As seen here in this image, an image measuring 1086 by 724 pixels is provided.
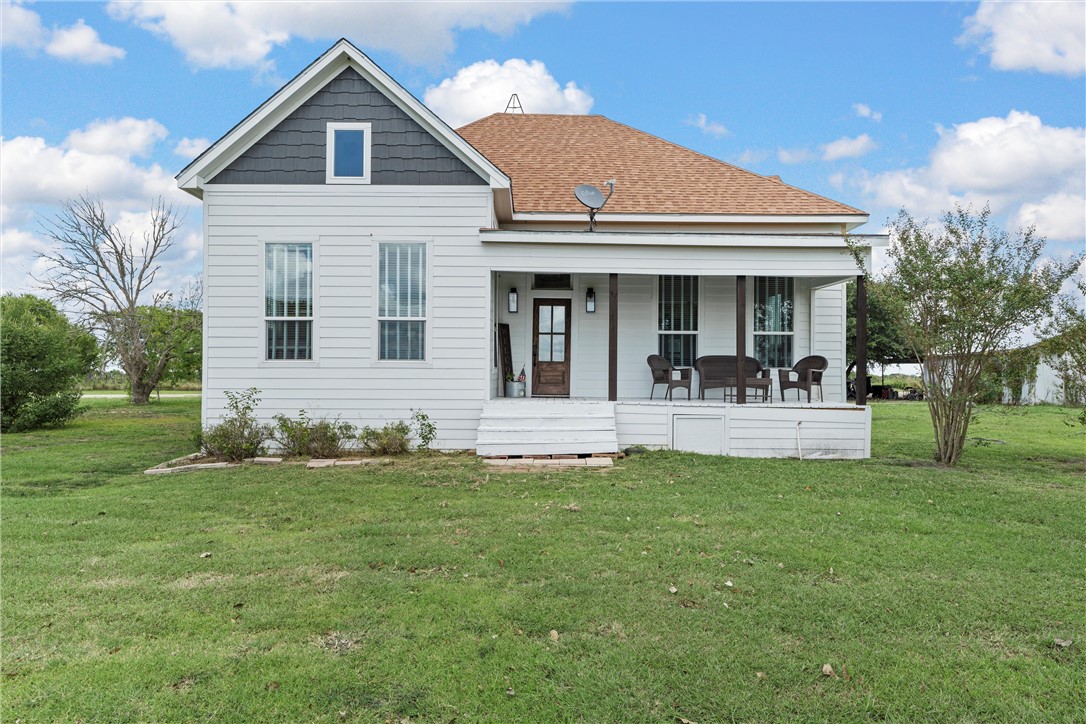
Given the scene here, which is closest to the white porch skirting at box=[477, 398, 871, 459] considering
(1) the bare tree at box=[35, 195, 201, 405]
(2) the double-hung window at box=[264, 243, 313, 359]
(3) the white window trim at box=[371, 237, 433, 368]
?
(3) the white window trim at box=[371, 237, 433, 368]

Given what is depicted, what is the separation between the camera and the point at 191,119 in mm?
18109

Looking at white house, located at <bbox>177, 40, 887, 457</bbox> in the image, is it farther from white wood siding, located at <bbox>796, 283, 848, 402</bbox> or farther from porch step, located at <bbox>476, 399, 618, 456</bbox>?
white wood siding, located at <bbox>796, 283, 848, 402</bbox>

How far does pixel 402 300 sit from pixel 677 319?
558 cm

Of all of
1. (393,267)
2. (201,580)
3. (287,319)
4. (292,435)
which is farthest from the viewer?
(393,267)

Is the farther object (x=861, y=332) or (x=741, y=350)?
(x=741, y=350)

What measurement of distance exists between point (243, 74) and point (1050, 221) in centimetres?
1724

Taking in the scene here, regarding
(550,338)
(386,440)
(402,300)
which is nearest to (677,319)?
(550,338)

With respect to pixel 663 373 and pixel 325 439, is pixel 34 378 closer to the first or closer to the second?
pixel 325 439

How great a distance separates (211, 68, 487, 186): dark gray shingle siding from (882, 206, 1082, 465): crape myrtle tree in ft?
23.6

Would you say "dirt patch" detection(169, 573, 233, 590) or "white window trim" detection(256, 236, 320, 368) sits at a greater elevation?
"white window trim" detection(256, 236, 320, 368)

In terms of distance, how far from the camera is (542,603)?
415 centimetres

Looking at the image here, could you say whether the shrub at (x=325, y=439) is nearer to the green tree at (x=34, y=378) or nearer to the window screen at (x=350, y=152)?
the window screen at (x=350, y=152)

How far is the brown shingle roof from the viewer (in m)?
13.8

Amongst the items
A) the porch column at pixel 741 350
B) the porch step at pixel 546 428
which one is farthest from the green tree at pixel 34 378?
the porch column at pixel 741 350
